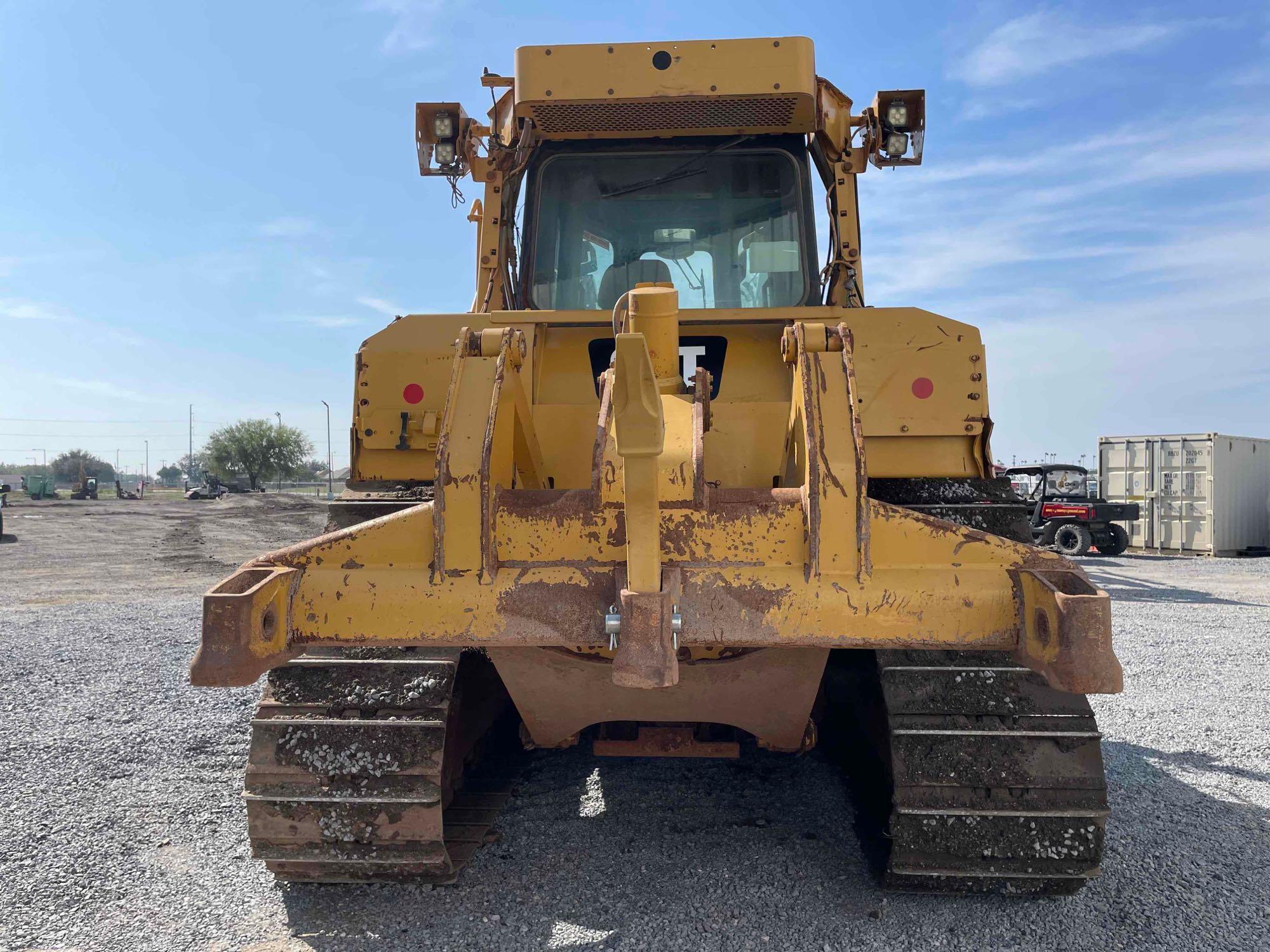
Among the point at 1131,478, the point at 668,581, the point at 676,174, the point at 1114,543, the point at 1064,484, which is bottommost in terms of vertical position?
the point at 1114,543

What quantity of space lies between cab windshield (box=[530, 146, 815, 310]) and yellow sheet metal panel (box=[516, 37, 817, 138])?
0.26 meters

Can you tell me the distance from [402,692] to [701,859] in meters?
1.30

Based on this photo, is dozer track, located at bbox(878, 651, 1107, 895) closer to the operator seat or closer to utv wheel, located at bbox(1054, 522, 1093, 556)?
the operator seat

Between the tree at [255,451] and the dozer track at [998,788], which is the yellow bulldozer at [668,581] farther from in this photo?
the tree at [255,451]

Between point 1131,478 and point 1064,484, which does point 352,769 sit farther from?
point 1131,478

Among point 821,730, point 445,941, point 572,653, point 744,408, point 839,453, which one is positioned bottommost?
point 445,941

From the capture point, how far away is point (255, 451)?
246 feet

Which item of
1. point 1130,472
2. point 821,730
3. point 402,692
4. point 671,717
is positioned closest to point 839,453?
point 671,717

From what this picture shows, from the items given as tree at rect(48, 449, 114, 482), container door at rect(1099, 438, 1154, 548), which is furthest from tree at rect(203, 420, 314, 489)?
container door at rect(1099, 438, 1154, 548)

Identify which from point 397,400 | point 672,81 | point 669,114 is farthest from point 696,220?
point 397,400

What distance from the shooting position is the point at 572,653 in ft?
9.36

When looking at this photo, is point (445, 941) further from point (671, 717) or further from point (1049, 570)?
point (1049, 570)

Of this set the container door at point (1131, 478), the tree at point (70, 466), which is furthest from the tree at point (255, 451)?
the container door at point (1131, 478)

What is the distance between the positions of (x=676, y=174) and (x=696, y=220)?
242 mm
